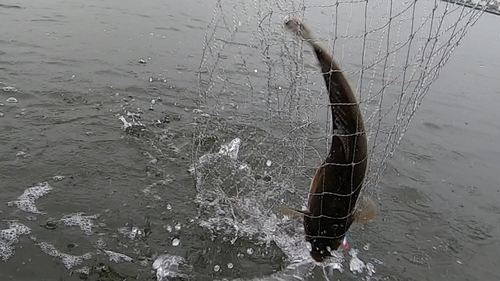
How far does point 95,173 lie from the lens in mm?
5191

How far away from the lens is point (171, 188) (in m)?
5.17

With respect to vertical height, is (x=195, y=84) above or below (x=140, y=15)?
below

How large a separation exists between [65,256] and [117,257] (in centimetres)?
44

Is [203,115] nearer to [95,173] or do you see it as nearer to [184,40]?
[95,173]

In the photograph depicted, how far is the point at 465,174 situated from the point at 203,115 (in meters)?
4.15

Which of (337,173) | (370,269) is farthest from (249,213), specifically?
(337,173)

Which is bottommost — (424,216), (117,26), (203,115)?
(424,216)

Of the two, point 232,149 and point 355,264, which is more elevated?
point 232,149

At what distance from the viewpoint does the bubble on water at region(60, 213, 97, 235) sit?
435cm

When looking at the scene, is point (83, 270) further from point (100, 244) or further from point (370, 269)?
point (370, 269)

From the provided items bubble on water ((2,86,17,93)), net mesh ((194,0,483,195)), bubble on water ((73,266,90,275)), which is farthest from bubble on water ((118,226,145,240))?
bubble on water ((2,86,17,93))

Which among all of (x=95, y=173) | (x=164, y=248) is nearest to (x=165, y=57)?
(x=95, y=173)

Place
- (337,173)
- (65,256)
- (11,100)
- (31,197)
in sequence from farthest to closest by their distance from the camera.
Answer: (11,100) < (31,197) < (65,256) < (337,173)

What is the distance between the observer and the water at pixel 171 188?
13.8ft
